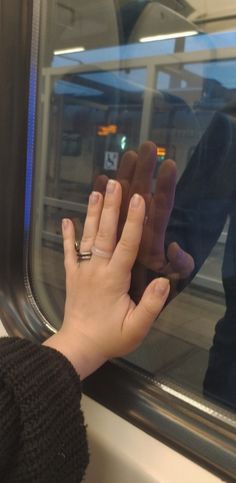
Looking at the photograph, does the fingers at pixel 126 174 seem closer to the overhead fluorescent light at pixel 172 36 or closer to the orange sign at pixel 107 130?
the orange sign at pixel 107 130

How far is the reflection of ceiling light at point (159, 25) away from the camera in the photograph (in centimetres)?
88

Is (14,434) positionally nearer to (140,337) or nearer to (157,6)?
(140,337)

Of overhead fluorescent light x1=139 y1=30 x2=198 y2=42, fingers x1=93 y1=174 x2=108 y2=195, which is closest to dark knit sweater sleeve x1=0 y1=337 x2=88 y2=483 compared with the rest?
fingers x1=93 y1=174 x2=108 y2=195

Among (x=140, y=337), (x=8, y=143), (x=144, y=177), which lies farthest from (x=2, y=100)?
(x=140, y=337)

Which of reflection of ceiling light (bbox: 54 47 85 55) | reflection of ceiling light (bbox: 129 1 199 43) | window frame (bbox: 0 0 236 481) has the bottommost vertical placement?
A: window frame (bbox: 0 0 236 481)

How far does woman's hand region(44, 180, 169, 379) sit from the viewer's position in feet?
2.43

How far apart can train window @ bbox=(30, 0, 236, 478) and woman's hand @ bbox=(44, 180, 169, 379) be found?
0.36ft

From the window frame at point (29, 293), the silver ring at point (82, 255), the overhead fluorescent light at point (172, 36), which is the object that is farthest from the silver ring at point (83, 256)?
the overhead fluorescent light at point (172, 36)

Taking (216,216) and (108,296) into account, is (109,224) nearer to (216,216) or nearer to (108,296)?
(108,296)

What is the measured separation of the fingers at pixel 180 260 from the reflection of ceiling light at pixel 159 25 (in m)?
0.43

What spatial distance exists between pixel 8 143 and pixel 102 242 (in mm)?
448

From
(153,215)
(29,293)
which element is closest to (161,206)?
(153,215)

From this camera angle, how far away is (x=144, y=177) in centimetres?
84

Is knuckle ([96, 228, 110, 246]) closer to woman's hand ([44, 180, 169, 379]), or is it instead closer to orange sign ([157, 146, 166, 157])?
woman's hand ([44, 180, 169, 379])
